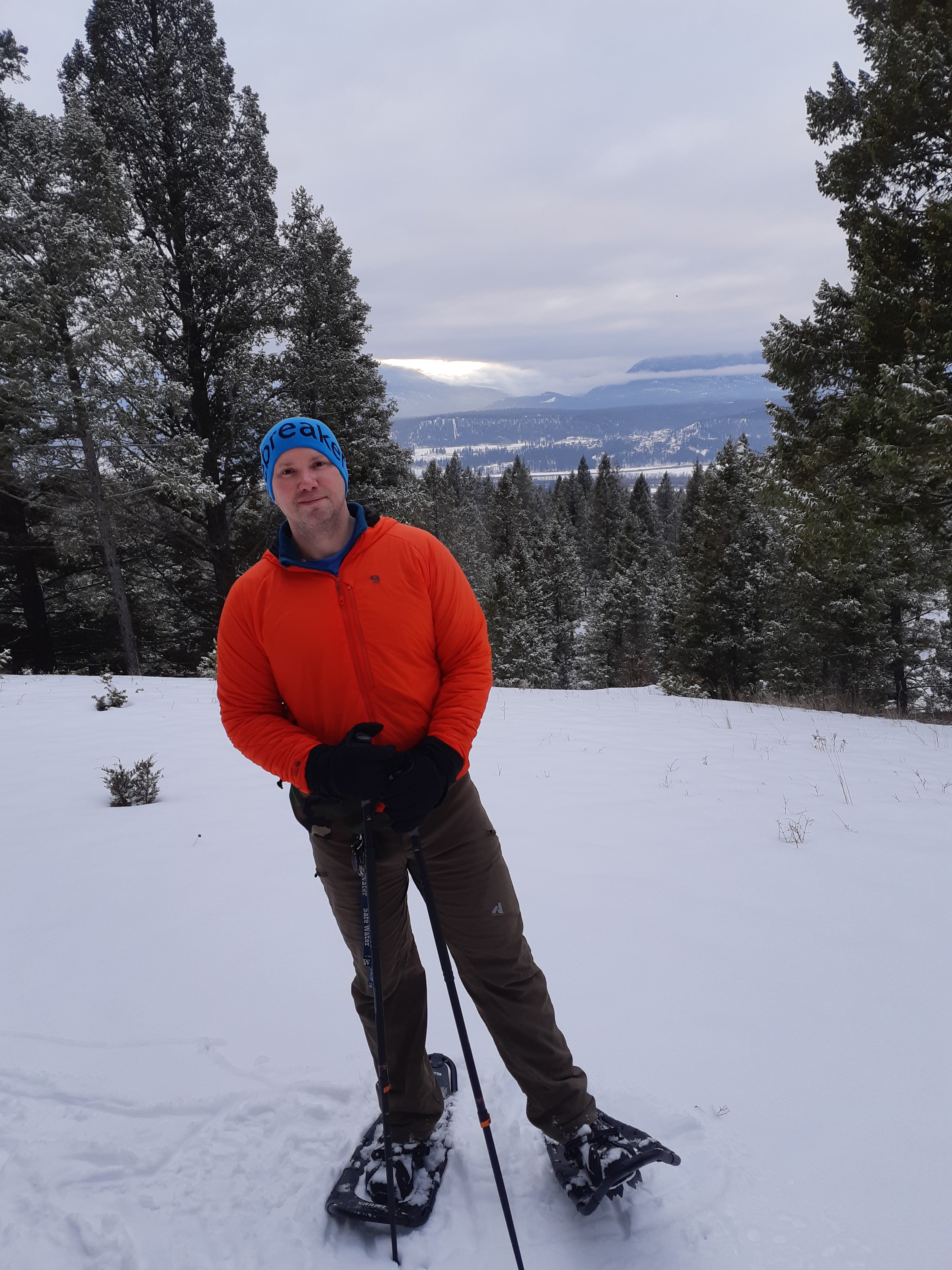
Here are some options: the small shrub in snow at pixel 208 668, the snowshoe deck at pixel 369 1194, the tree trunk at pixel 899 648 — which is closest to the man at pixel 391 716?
the snowshoe deck at pixel 369 1194

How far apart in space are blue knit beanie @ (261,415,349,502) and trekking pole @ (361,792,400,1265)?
1113mm

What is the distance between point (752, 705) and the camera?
10227 millimetres

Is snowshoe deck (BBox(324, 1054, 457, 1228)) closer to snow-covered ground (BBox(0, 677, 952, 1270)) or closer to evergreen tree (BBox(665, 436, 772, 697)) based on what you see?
Answer: snow-covered ground (BBox(0, 677, 952, 1270))

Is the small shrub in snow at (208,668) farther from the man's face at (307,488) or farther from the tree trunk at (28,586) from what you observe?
the man's face at (307,488)

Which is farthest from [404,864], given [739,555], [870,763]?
[739,555]

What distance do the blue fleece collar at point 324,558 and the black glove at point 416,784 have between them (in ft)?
2.08

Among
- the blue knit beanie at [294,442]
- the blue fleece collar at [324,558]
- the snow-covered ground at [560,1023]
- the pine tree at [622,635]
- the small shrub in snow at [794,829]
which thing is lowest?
the pine tree at [622,635]

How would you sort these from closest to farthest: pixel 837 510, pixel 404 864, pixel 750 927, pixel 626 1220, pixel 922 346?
1. pixel 626 1220
2. pixel 404 864
3. pixel 750 927
4. pixel 922 346
5. pixel 837 510

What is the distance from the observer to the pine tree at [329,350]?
1524 cm

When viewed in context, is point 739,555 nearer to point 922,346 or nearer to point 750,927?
point 922,346

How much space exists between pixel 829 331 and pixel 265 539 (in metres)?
12.5

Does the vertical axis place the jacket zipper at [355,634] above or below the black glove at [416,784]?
above

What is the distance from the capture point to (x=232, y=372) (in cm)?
1416

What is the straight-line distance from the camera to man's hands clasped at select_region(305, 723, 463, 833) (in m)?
1.86
